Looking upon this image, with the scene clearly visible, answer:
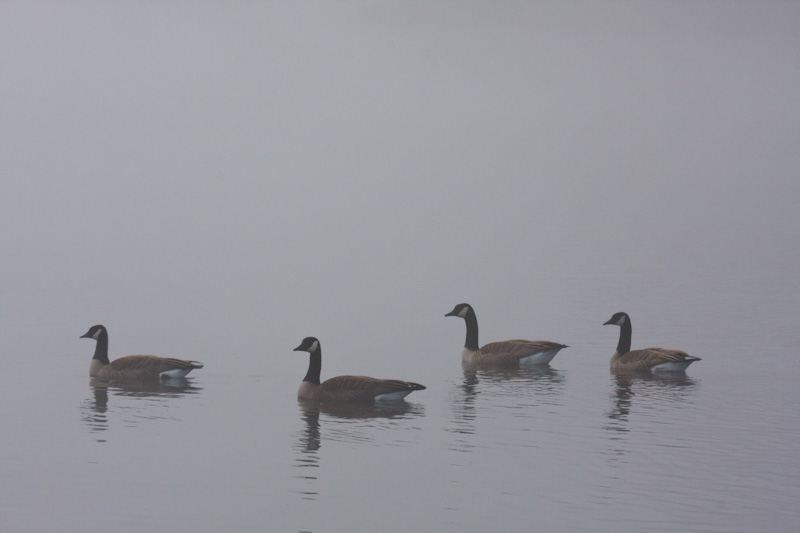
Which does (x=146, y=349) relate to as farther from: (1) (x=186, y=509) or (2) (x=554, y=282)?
(2) (x=554, y=282)

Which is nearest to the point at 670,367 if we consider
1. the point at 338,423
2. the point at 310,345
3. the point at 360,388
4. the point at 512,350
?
the point at 512,350

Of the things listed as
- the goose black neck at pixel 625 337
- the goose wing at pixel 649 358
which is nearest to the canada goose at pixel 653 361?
the goose wing at pixel 649 358

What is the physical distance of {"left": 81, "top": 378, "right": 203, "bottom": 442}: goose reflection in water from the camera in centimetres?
1820

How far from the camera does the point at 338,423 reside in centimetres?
1789

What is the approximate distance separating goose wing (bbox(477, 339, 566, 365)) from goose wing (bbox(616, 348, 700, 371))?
1.19m

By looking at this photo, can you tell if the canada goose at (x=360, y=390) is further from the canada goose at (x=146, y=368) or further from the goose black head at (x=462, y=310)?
the goose black head at (x=462, y=310)

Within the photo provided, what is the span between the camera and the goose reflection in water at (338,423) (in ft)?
51.8

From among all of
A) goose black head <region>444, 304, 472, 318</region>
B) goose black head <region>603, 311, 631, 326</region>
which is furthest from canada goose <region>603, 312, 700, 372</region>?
goose black head <region>444, 304, 472, 318</region>

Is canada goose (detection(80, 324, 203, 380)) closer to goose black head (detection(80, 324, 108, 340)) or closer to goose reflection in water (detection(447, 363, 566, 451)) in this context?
goose black head (detection(80, 324, 108, 340))

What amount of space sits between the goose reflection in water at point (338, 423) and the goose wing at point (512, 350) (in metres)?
4.17

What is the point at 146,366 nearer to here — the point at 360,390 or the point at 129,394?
the point at 129,394

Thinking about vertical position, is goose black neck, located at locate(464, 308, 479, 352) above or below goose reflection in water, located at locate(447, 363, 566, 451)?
above

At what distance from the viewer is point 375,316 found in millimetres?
31703

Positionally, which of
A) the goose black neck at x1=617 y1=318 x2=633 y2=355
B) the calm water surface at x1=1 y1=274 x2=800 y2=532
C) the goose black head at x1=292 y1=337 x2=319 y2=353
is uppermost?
the goose black neck at x1=617 y1=318 x2=633 y2=355
